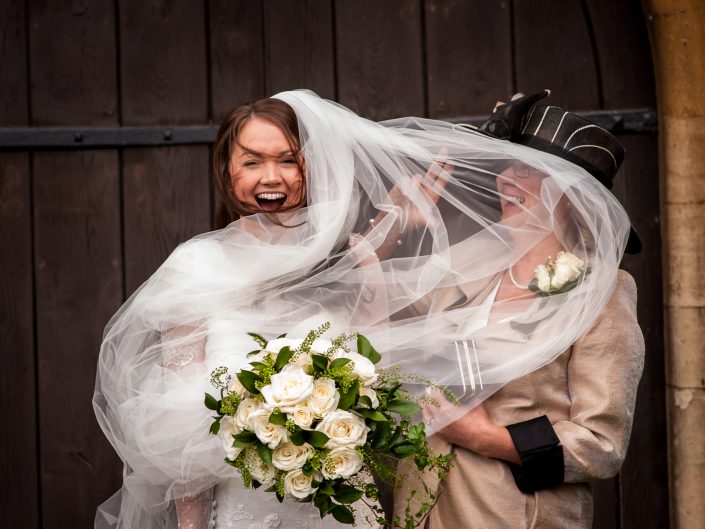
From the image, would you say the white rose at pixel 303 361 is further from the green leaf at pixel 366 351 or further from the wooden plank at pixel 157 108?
the wooden plank at pixel 157 108

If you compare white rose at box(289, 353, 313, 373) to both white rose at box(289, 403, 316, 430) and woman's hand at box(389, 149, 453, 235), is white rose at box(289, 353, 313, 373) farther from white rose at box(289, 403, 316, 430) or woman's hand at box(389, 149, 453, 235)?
woman's hand at box(389, 149, 453, 235)

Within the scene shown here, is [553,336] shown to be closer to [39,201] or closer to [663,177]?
[663,177]

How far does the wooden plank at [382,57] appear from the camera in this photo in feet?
7.89

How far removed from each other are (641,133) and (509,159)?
0.78 metres

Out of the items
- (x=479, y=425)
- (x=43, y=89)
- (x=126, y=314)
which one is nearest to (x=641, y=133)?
(x=479, y=425)

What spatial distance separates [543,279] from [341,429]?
0.57m

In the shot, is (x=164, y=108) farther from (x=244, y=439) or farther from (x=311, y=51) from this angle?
(x=244, y=439)

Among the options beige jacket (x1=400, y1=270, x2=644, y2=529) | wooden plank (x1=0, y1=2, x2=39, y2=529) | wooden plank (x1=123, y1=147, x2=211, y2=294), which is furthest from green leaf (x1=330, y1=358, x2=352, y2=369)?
wooden plank (x1=0, y1=2, x2=39, y2=529)

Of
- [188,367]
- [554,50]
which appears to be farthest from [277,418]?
[554,50]

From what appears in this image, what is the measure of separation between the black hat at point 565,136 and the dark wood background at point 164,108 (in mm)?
→ 547

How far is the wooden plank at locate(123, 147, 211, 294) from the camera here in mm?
2400

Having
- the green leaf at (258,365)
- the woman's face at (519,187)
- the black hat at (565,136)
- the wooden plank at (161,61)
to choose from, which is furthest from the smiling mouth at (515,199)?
the wooden plank at (161,61)

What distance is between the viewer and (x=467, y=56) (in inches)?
94.7

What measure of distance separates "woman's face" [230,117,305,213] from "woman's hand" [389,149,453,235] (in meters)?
0.24
